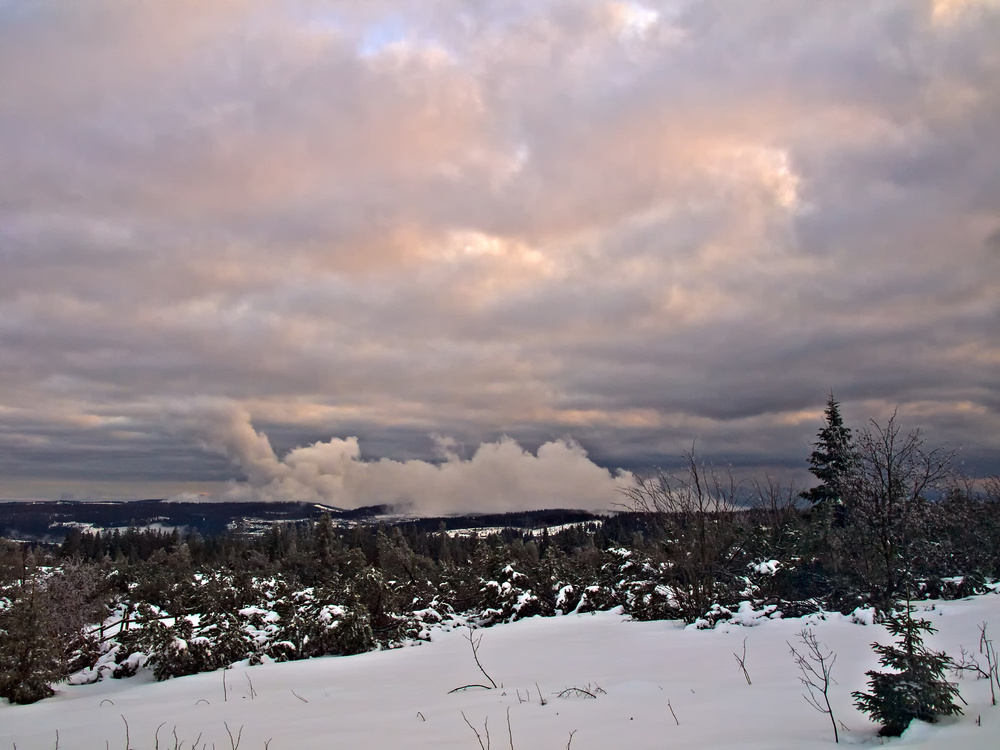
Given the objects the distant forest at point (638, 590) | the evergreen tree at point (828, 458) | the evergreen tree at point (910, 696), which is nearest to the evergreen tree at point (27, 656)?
the distant forest at point (638, 590)

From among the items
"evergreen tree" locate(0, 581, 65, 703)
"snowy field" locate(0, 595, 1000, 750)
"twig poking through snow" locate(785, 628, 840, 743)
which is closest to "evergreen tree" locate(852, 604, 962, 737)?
"snowy field" locate(0, 595, 1000, 750)

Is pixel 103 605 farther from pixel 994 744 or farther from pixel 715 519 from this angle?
pixel 994 744

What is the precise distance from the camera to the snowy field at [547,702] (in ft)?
19.1

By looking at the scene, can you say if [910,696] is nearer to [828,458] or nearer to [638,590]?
[638,590]

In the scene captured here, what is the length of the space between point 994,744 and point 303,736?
647 centimetres

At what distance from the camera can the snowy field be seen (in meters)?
5.83

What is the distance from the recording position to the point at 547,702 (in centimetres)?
774

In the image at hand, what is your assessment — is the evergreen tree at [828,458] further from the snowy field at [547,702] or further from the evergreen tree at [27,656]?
the evergreen tree at [27,656]

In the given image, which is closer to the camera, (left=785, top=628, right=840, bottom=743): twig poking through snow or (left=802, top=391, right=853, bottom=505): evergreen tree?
(left=785, top=628, right=840, bottom=743): twig poking through snow

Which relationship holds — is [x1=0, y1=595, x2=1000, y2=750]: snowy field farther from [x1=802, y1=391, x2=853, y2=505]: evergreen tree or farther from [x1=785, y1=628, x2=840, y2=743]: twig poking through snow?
[x1=802, y1=391, x2=853, y2=505]: evergreen tree

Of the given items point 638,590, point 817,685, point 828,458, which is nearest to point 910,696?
point 817,685

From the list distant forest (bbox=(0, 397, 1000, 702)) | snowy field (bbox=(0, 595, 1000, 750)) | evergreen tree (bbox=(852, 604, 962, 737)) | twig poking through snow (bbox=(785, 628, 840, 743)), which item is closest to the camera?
evergreen tree (bbox=(852, 604, 962, 737))

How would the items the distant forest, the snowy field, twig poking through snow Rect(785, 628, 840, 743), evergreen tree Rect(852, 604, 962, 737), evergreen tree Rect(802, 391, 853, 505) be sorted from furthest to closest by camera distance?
evergreen tree Rect(802, 391, 853, 505) < the distant forest < the snowy field < twig poking through snow Rect(785, 628, 840, 743) < evergreen tree Rect(852, 604, 962, 737)

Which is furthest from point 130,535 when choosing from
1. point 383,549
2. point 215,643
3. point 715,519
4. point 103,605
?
point 715,519
